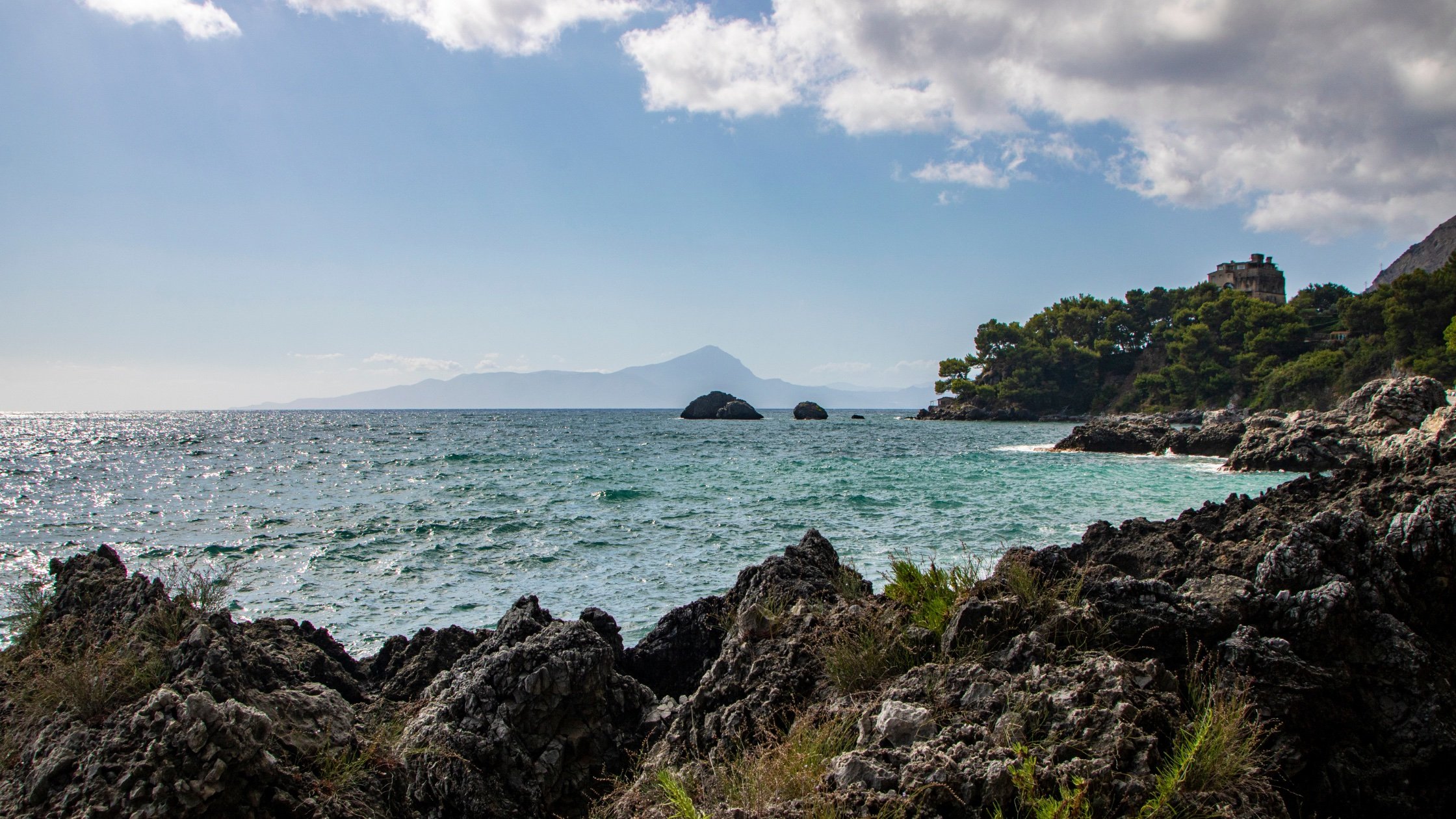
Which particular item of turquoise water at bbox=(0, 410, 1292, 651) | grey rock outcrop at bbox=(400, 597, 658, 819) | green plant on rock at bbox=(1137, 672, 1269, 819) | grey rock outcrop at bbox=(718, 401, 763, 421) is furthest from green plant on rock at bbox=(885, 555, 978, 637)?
grey rock outcrop at bbox=(718, 401, 763, 421)

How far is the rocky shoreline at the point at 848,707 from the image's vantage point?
362 cm

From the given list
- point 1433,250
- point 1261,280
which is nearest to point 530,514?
point 1261,280

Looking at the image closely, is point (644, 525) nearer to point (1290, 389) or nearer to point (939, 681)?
point (939, 681)

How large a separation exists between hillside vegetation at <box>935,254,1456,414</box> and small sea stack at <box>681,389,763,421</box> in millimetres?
32546

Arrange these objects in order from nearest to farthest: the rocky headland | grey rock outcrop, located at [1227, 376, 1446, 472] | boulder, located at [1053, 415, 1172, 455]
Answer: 1. the rocky headland
2. grey rock outcrop, located at [1227, 376, 1446, 472]
3. boulder, located at [1053, 415, 1172, 455]

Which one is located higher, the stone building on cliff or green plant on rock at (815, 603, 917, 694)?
the stone building on cliff

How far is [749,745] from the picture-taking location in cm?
462

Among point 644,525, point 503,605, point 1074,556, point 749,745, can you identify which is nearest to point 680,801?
point 749,745

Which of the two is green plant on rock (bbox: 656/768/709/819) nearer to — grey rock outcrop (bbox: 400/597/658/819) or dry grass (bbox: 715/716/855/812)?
dry grass (bbox: 715/716/855/812)

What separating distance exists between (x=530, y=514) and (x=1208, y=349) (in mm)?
108019

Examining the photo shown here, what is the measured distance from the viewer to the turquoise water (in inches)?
514

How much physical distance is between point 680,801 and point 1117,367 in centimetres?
13237

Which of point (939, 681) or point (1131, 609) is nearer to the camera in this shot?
point (939, 681)

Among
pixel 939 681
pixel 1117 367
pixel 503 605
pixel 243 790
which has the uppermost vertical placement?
pixel 1117 367
